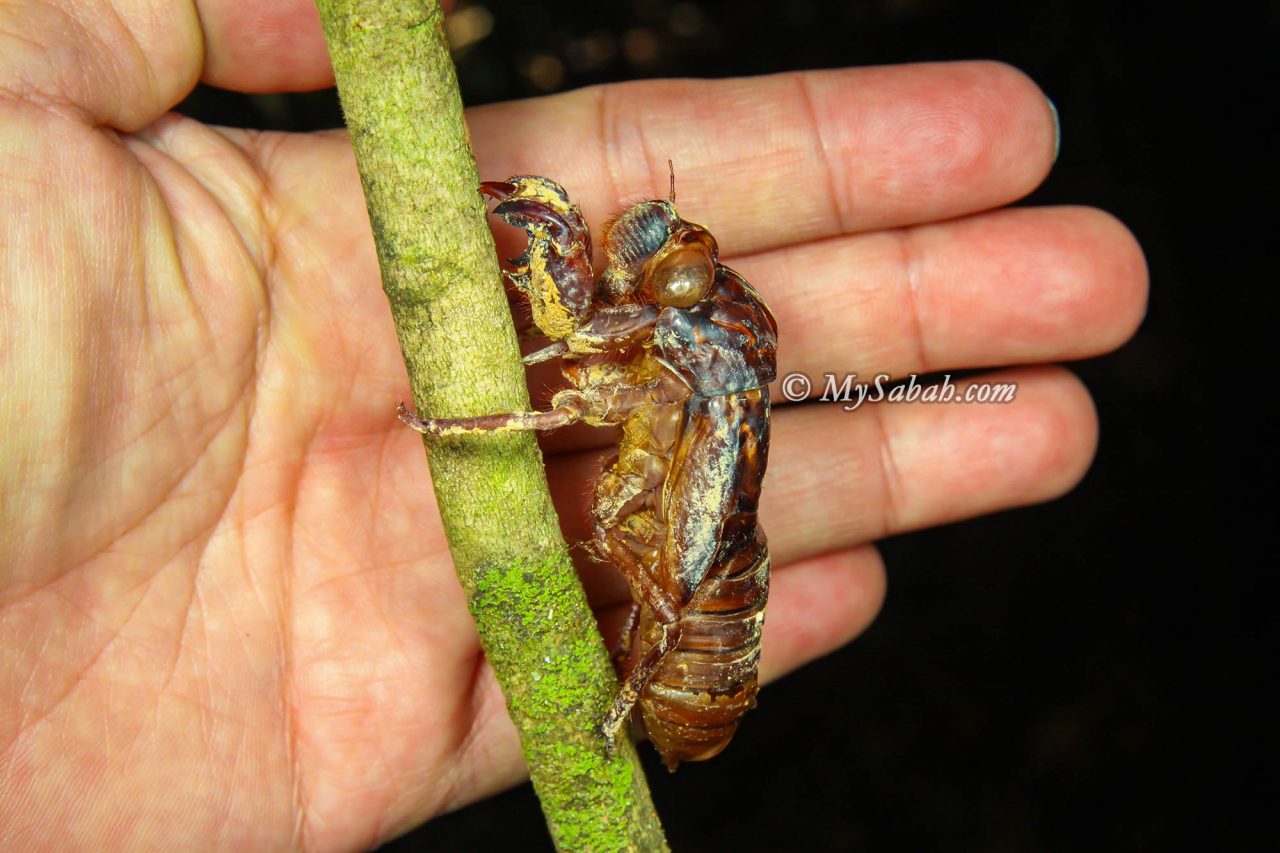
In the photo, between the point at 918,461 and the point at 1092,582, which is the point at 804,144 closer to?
the point at 918,461

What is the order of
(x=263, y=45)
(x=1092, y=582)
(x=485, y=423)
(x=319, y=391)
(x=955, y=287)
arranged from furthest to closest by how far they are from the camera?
(x=1092, y=582)
(x=955, y=287)
(x=319, y=391)
(x=263, y=45)
(x=485, y=423)

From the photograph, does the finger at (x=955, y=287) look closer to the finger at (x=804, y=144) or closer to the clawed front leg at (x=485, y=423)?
the finger at (x=804, y=144)

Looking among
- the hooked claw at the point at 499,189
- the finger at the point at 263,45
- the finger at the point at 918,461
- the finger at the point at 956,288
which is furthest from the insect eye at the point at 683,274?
the finger at the point at 918,461

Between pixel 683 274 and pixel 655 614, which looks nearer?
pixel 683 274

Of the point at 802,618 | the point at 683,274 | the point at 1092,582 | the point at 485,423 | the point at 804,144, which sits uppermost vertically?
the point at 804,144

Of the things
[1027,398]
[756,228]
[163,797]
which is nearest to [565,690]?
[163,797]

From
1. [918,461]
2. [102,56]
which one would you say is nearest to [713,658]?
[918,461]
